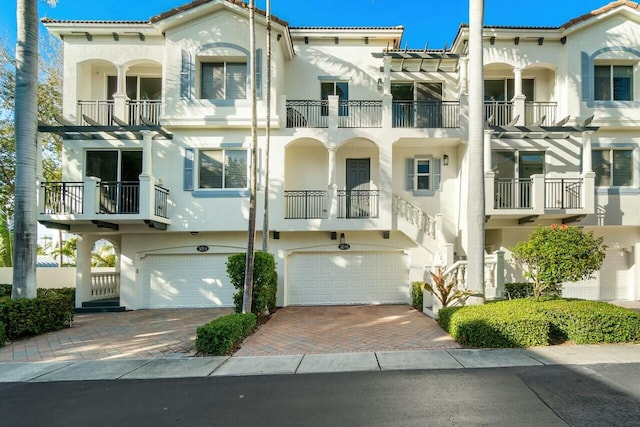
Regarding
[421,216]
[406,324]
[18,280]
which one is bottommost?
[406,324]

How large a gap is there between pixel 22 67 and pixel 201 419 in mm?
10307

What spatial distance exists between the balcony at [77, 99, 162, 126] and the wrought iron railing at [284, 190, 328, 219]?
18.1 ft

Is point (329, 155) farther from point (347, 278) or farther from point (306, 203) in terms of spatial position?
point (347, 278)

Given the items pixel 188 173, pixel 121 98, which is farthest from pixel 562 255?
pixel 121 98

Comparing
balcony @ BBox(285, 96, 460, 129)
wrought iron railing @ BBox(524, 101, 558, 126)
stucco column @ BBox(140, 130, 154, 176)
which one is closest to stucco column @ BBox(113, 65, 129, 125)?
stucco column @ BBox(140, 130, 154, 176)

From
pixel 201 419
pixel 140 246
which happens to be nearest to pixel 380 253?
pixel 140 246

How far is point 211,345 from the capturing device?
738cm

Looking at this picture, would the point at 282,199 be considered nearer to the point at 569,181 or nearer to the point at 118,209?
the point at 118,209

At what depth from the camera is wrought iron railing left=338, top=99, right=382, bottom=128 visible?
1341cm

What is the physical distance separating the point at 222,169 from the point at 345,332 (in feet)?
23.6

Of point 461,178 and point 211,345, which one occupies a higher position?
point 461,178

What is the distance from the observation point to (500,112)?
13469 mm

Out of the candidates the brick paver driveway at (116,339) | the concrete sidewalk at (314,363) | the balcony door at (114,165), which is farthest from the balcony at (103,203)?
the concrete sidewalk at (314,363)

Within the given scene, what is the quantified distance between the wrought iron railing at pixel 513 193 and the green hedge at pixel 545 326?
16.4 feet
